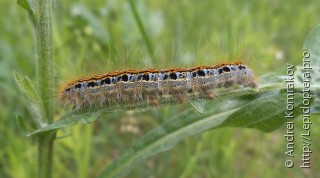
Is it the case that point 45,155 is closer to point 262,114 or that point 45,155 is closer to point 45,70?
point 45,70

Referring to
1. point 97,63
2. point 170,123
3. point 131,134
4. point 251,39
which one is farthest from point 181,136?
point 251,39

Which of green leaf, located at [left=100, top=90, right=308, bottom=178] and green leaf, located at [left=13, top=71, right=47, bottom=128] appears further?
green leaf, located at [left=100, top=90, right=308, bottom=178]

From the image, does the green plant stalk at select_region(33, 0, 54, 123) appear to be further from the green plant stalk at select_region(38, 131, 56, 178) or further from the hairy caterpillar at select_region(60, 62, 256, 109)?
the hairy caterpillar at select_region(60, 62, 256, 109)

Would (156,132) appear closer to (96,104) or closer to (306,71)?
(96,104)

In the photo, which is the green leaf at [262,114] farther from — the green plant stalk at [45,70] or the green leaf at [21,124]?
the green leaf at [21,124]

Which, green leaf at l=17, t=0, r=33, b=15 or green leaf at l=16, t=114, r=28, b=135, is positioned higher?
green leaf at l=17, t=0, r=33, b=15

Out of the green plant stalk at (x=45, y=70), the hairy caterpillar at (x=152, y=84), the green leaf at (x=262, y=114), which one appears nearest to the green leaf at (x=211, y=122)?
the green leaf at (x=262, y=114)

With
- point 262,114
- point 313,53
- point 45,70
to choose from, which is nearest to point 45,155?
point 45,70

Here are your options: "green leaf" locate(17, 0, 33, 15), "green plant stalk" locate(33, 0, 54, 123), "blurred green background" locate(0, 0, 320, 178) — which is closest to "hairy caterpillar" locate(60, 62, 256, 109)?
"blurred green background" locate(0, 0, 320, 178)
